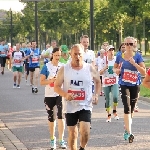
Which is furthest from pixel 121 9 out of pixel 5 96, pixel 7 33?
pixel 7 33

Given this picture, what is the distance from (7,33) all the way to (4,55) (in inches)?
2752

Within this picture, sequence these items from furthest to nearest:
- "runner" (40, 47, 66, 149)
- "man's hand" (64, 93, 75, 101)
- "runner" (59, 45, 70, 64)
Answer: "runner" (59, 45, 70, 64)
"runner" (40, 47, 66, 149)
"man's hand" (64, 93, 75, 101)

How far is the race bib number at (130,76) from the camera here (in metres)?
10.9

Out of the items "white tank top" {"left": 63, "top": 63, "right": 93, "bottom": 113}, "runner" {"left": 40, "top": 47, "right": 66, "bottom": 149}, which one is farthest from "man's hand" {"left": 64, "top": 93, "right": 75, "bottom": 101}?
"runner" {"left": 40, "top": 47, "right": 66, "bottom": 149}

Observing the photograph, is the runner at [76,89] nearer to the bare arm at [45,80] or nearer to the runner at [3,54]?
the bare arm at [45,80]

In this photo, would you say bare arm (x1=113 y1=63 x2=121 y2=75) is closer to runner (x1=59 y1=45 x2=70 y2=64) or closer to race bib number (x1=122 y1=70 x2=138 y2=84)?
race bib number (x1=122 y1=70 x2=138 y2=84)

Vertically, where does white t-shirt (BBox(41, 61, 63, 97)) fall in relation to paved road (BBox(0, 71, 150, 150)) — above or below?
above

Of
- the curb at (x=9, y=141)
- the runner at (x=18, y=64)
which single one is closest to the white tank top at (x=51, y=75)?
the curb at (x=9, y=141)

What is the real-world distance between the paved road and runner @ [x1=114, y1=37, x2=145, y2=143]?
1.31ft

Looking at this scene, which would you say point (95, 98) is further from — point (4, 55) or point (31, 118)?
point (4, 55)

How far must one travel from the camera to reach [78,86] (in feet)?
26.6

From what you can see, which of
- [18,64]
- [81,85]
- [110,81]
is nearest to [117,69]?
[110,81]

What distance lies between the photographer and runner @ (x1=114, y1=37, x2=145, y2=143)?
1071 cm

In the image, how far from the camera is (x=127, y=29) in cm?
7331
